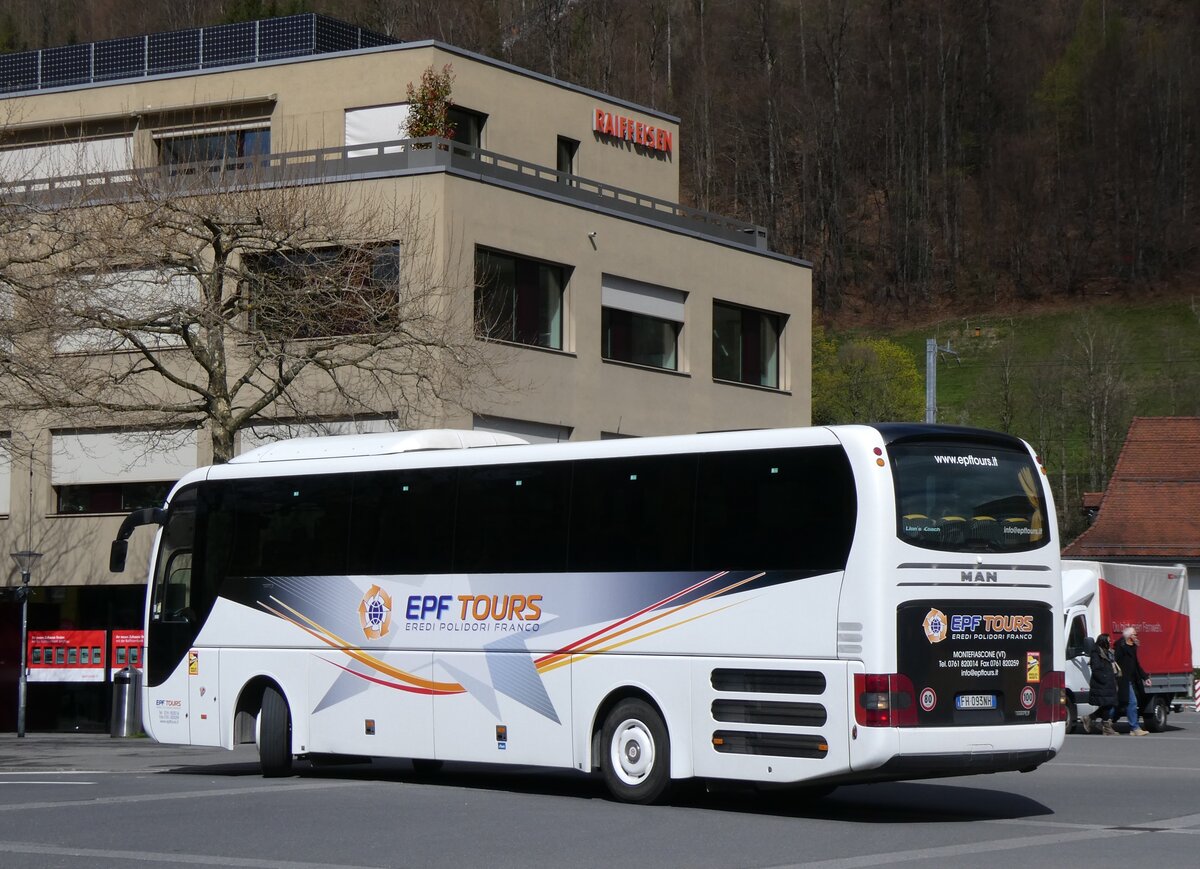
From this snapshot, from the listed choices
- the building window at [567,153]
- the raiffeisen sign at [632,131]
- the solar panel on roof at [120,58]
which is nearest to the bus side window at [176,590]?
the building window at [567,153]

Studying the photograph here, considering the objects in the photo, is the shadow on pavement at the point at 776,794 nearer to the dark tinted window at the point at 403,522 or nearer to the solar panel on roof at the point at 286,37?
the dark tinted window at the point at 403,522

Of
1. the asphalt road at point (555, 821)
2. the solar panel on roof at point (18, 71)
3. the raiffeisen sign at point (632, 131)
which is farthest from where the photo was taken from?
the solar panel on roof at point (18, 71)

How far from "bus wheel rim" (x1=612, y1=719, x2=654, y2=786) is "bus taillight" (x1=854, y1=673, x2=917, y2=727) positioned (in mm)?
2385

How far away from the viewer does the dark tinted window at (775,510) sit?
1424 cm

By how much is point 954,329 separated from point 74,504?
68709 millimetres

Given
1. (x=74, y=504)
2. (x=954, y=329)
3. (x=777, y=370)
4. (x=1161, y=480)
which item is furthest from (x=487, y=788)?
(x=954, y=329)

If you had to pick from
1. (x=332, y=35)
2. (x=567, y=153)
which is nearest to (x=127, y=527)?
(x=567, y=153)

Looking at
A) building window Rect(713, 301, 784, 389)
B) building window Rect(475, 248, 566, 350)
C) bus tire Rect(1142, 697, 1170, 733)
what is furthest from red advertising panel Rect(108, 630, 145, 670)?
bus tire Rect(1142, 697, 1170, 733)

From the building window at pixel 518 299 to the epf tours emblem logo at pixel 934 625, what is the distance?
59.8 feet

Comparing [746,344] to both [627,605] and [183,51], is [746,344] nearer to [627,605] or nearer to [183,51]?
[183,51]

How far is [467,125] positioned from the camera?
3703cm

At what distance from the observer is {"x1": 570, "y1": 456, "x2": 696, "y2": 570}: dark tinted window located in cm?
1545

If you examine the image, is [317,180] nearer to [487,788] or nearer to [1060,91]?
[487,788]

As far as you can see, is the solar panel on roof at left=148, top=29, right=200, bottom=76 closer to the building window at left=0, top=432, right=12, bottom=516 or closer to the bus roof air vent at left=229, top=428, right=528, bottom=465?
the building window at left=0, top=432, right=12, bottom=516
